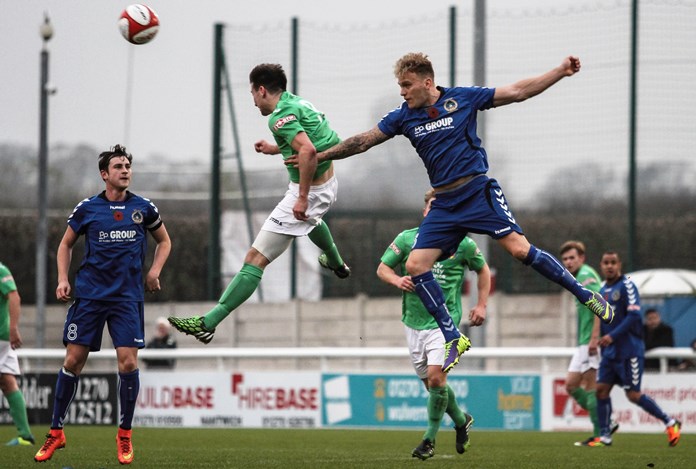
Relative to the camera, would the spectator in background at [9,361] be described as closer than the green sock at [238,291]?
No

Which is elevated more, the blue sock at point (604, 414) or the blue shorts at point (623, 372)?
the blue shorts at point (623, 372)

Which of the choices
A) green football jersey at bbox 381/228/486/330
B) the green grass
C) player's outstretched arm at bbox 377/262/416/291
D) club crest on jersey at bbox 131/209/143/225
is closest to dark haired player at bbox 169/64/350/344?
player's outstretched arm at bbox 377/262/416/291

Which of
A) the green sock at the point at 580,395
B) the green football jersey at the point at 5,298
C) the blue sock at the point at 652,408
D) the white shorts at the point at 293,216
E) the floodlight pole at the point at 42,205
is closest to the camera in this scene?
the white shorts at the point at 293,216

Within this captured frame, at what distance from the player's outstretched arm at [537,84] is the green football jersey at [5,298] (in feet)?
21.3

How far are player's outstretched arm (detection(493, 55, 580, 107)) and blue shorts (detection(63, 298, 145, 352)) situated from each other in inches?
140

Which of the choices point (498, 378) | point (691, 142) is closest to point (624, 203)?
point (691, 142)

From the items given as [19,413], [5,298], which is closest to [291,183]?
[5,298]

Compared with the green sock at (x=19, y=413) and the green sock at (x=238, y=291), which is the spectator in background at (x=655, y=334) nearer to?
the green sock at (x=19, y=413)

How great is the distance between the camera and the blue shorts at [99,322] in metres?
10.9

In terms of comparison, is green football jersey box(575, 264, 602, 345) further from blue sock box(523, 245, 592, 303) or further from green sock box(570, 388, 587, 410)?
blue sock box(523, 245, 592, 303)

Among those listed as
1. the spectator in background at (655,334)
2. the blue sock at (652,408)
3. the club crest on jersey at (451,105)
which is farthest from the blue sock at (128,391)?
the spectator in background at (655,334)

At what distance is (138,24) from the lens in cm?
1166

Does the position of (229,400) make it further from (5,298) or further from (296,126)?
(296,126)

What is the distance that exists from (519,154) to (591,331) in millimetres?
6921
